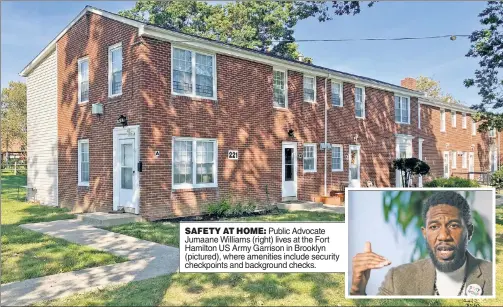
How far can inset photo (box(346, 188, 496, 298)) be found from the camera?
3.72 meters

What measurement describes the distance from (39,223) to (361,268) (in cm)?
942

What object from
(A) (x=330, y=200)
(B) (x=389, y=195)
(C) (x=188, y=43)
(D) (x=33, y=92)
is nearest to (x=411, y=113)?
(A) (x=330, y=200)

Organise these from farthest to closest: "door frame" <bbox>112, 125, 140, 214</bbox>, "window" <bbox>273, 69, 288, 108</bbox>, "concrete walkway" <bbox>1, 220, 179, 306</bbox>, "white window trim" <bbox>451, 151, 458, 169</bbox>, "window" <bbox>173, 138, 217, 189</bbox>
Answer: "white window trim" <bbox>451, 151, 458, 169</bbox> → "window" <bbox>273, 69, 288, 108</bbox> → "window" <bbox>173, 138, 217, 189</bbox> → "door frame" <bbox>112, 125, 140, 214</bbox> → "concrete walkway" <bbox>1, 220, 179, 306</bbox>

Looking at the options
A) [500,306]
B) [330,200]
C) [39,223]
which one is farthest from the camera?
[330,200]

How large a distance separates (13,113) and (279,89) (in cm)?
2772

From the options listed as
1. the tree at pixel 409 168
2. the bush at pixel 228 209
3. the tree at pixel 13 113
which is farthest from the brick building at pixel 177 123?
the tree at pixel 13 113

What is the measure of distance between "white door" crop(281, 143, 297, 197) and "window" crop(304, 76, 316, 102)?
83.6 inches

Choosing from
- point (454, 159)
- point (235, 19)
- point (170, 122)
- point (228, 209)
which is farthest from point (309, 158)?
point (235, 19)

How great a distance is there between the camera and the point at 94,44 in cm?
1284

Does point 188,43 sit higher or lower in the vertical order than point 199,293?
higher

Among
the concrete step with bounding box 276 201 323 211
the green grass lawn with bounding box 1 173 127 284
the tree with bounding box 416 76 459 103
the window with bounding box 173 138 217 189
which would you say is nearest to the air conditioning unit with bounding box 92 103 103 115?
the window with bounding box 173 138 217 189

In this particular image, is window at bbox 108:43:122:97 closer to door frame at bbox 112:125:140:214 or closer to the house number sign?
door frame at bbox 112:125:140:214

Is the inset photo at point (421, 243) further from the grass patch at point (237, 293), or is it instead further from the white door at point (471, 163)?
the white door at point (471, 163)

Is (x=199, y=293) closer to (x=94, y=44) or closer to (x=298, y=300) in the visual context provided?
(x=298, y=300)
